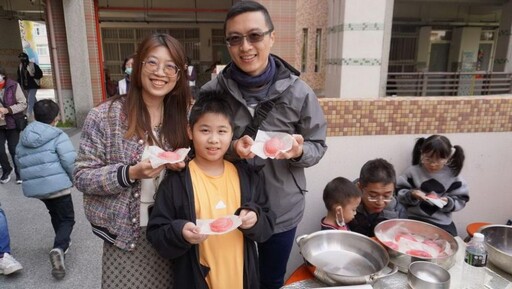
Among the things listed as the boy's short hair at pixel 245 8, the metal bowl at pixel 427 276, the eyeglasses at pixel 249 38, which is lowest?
the metal bowl at pixel 427 276

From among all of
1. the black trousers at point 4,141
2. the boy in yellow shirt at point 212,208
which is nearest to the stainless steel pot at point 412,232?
the boy in yellow shirt at point 212,208

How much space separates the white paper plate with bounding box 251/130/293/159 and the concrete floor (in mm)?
2545

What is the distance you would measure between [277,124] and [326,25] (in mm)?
10881

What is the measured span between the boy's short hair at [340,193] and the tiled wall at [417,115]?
67 centimetres

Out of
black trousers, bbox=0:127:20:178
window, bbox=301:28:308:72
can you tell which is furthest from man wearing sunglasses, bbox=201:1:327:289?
window, bbox=301:28:308:72

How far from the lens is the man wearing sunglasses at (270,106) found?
6.15 ft

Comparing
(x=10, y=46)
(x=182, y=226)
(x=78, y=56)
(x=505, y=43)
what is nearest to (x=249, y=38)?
(x=182, y=226)

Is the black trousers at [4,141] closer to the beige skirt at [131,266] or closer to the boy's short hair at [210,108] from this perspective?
the beige skirt at [131,266]

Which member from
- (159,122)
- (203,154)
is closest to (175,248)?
(203,154)

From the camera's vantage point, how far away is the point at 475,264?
70.5 inches

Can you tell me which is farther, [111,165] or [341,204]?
[341,204]

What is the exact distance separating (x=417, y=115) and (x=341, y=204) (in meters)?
1.35

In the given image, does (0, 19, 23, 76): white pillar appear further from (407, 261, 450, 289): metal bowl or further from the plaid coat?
(407, 261, 450, 289): metal bowl

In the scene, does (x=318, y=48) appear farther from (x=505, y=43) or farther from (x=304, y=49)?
(x=505, y=43)
